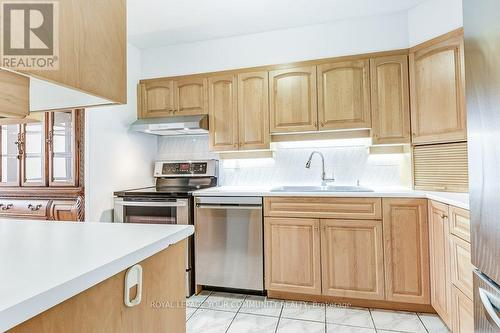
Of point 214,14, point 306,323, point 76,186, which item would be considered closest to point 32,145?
point 76,186

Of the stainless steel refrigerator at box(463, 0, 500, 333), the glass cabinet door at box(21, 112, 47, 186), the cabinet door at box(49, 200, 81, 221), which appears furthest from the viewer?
the glass cabinet door at box(21, 112, 47, 186)

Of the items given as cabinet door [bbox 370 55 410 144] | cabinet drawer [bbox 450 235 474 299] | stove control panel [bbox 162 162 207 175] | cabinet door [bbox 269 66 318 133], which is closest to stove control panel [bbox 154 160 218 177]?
stove control panel [bbox 162 162 207 175]

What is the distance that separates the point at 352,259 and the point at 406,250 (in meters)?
0.40

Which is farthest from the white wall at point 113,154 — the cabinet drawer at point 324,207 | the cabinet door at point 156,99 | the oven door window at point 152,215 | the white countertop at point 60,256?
the cabinet drawer at point 324,207

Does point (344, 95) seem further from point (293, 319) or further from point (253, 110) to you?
point (293, 319)

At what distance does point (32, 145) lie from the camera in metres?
2.54

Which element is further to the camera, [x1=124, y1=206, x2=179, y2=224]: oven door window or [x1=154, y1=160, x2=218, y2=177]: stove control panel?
[x1=154, y1=160, x2=218, y2=177]: stove control panel

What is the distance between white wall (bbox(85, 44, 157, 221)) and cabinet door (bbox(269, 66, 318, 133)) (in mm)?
1470

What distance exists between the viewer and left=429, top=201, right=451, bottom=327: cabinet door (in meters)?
1.79

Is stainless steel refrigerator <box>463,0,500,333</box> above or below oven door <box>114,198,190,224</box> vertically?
above

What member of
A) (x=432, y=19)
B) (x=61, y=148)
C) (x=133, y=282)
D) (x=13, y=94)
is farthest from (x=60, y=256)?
(x=432, y=19)

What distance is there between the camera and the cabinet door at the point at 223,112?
2.79 meters

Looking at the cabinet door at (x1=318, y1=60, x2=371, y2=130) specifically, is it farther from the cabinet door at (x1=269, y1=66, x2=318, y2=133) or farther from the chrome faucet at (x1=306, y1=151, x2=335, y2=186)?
the chrome faucet at (x1=306, y1=151, x2=335, y2=186)

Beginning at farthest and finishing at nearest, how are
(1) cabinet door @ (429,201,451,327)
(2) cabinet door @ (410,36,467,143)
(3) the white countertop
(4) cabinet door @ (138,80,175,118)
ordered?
(4) cabinet door @ (138,80,175,118), (2) cabinet door @ (410,36,467,143), (1) cabinet door @ (429,201,451,327), (3) the white countertop
